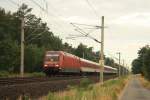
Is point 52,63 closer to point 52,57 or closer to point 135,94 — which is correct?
point 52,57

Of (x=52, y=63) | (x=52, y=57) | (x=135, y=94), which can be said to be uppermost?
(x=52, y=57)

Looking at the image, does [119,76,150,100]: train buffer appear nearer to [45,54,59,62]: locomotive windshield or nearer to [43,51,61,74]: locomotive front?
[43,51,61,74]: locomotive front

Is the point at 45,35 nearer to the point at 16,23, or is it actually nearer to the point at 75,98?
the point at 16,23

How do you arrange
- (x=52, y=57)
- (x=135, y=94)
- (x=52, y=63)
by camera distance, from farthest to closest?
(x=52, y=57) < (x=52, y=63) < (x=135, y=94)

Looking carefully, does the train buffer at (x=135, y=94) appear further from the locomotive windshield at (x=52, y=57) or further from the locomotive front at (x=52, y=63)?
the locomotive windshield at (x=52, y=57)

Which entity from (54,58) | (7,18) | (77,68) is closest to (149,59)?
(77,68)

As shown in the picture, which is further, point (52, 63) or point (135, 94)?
point (52, 63)

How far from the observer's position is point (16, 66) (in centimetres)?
7612

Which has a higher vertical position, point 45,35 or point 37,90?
point 45,35

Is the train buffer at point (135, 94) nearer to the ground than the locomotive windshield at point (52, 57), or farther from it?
nearer to the ground

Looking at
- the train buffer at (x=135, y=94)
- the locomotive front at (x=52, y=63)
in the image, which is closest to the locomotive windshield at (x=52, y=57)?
the locomotive front at (x=52, y=63)

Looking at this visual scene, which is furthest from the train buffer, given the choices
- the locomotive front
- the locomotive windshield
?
the locomotive windshield

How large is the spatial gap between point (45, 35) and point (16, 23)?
12713 millimetres

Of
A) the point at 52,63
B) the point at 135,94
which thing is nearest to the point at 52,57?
the point at 52,63
